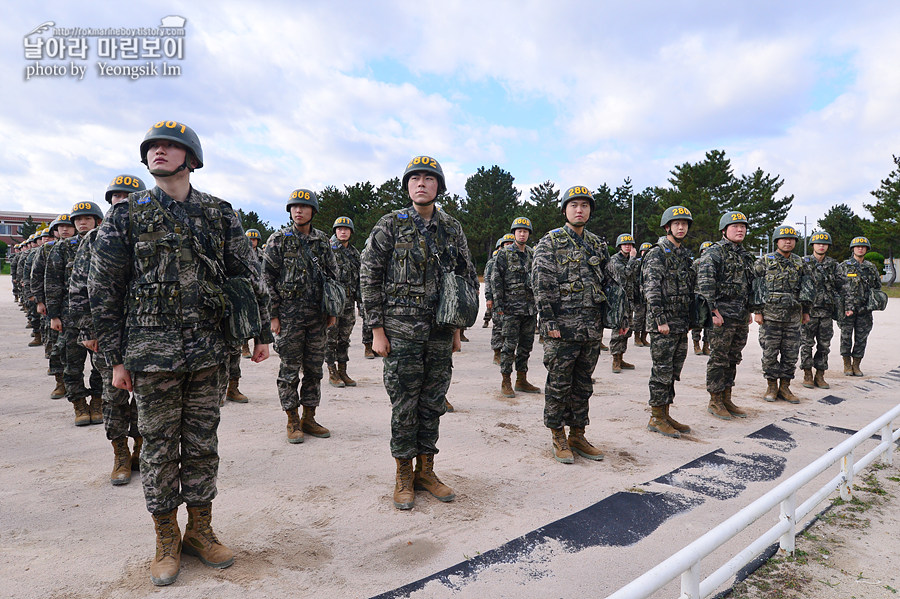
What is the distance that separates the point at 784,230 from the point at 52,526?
947 cm

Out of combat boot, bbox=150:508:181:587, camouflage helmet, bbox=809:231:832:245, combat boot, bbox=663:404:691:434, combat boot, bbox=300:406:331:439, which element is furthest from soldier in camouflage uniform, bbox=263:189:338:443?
camouflage helmet, bbox=809:231:832:245

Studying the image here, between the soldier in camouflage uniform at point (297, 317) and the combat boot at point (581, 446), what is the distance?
2.60 m

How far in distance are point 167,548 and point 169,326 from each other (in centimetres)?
130

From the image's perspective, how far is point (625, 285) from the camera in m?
10.8

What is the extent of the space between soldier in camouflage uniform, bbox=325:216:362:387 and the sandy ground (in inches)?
32.4

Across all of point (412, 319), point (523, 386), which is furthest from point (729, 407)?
point (412, 319)

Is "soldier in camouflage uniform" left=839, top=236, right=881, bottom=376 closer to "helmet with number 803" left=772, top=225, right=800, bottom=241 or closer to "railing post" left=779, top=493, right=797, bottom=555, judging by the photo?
"helmet with number 803" left=772, top=225, right=800, bottom=241

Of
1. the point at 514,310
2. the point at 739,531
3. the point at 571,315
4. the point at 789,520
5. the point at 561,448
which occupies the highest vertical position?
the point at 571,315

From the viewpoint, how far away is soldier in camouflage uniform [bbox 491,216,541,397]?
7.55 metres

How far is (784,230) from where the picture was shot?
7656mm

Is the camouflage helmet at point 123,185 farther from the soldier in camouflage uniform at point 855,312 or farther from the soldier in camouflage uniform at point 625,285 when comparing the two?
the soldier in camouflage uniform at point 855,312

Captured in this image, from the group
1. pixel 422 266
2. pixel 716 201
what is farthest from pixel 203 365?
pixel 716 201

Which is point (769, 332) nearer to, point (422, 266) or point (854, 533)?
point (854, 533)

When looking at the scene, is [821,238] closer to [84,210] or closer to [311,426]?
[311,426]
